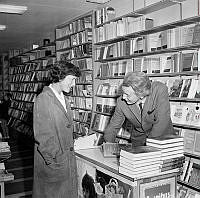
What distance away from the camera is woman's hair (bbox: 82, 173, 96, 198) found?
261cm

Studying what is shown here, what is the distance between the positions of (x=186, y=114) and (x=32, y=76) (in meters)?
6.17

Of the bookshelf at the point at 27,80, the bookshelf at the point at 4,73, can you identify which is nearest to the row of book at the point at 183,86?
the bookshelf at the point at 27,80

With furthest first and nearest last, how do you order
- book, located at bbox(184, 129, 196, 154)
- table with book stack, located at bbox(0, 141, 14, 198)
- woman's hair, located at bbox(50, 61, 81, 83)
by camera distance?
book, located at bbox(184, 129, 196, 154)
table with book stack, located at bbox(0, 141, 14, 198)
woman's hair, located at bbox(50, 61, 81, 83)

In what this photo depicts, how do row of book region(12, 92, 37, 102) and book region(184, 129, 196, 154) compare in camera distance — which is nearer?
book region(184, 129, 196, 154)

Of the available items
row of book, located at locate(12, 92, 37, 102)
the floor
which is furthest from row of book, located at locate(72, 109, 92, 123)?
row of book, located at locate(12, 92, 37, 102)

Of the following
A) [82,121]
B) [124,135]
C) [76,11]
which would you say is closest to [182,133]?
[124,135]

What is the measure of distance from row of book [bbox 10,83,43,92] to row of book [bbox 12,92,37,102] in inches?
5.5

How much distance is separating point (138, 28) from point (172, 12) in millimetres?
480

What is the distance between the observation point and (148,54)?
384cm

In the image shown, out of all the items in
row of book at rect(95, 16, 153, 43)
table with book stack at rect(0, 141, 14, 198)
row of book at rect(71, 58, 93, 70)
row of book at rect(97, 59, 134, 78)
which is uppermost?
row of book at rect(95, 16, 153, 43)

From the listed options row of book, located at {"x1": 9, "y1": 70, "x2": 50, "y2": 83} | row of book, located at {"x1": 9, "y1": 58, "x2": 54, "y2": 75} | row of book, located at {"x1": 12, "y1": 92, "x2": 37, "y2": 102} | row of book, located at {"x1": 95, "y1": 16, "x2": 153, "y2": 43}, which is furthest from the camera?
row of book, located at {"x1": 12, "y1": 92, "x2": 37, "y2": 102}

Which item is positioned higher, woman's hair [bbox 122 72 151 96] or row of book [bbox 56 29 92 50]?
row of book [bbox 56 29 92 50]

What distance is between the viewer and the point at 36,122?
88.8 inches

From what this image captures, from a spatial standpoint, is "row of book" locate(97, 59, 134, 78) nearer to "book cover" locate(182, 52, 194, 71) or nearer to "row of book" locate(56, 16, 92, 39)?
"row of book" locate(56, 16, 92, 39)
